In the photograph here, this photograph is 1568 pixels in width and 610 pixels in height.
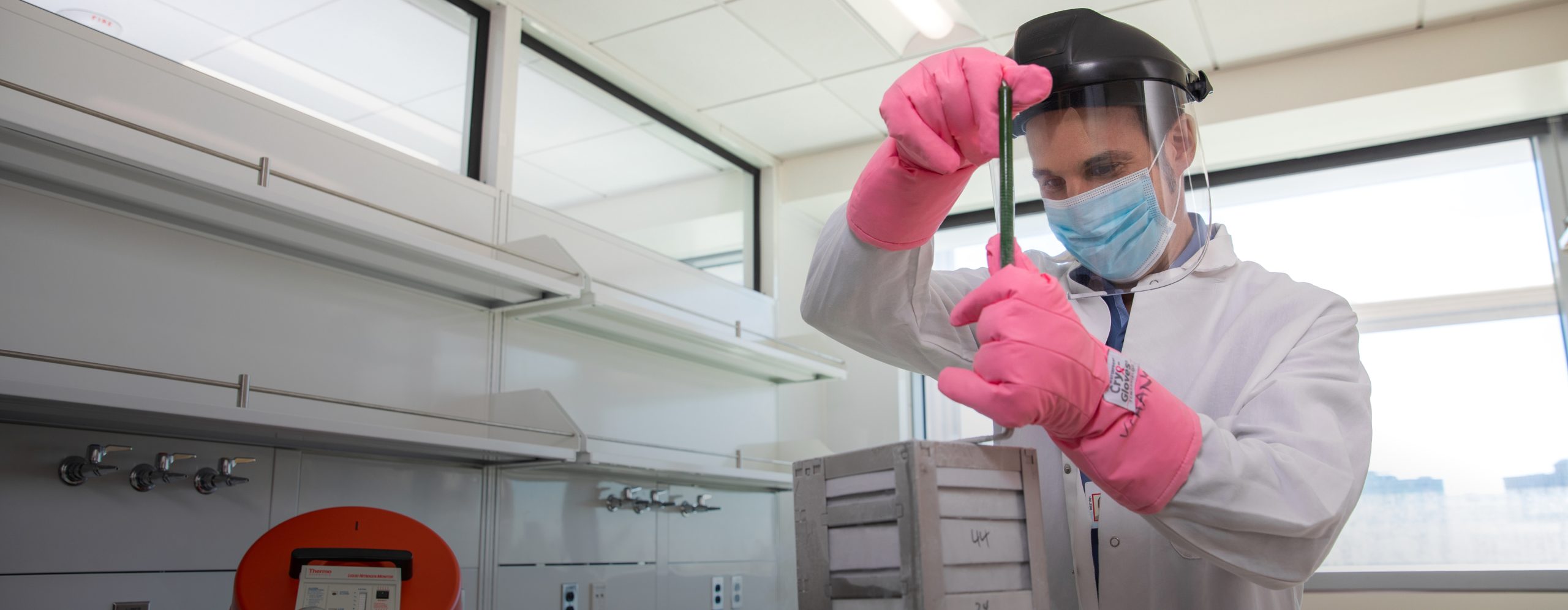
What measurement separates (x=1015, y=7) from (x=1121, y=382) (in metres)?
2.42

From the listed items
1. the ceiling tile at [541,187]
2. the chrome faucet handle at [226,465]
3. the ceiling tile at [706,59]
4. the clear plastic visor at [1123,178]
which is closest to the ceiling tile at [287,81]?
the ceiling tile at [541,187]

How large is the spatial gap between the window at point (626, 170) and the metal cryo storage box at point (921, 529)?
2300 mm

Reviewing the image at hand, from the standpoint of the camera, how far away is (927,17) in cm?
322

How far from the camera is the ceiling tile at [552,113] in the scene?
126 inches

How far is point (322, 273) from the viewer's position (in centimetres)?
233

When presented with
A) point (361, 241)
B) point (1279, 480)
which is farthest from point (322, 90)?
point (1279, 480)

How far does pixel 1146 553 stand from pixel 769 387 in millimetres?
2889

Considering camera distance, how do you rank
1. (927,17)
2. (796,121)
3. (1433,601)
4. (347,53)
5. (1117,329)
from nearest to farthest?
(1117,329)
(347,53)
(927,17)
(1433,601)
(796,121)

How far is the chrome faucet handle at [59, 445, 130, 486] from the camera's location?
1823 millimetres

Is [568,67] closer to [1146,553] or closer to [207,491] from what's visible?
[207,491]

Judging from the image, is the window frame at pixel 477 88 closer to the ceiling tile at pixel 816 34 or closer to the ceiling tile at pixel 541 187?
the ceiling tile at pixel 541 187

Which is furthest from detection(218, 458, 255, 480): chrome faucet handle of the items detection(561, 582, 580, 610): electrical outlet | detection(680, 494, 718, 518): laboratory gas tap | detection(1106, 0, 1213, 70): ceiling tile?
detection(1106, 0, 1213, 70): ceiling tile

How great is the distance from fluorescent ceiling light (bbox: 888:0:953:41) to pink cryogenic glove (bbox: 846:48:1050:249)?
2232 millimetres

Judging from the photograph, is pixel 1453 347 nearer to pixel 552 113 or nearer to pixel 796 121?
pixel 796 121
